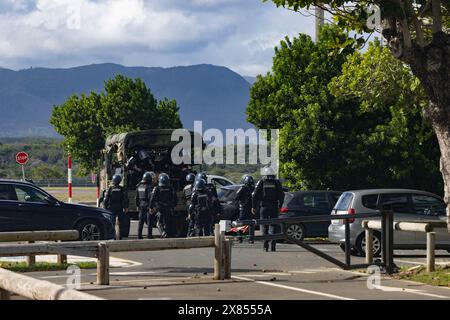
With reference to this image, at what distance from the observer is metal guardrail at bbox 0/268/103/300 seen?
21.0 feet

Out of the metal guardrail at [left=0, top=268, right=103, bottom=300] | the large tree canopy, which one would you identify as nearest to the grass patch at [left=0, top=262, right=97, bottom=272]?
the metal guardrail at [left=0, top=268, right=103, bottom=300]

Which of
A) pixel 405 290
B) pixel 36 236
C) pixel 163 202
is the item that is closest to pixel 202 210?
pixel 163 202

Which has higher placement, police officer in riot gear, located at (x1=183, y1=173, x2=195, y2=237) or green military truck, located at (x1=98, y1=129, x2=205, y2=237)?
green military truck, located at (x1=98, y1=129, x2=205, y2=237)

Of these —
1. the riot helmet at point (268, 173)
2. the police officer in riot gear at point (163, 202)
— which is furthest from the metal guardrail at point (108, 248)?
the police officer in riot gear at point (163, 202)

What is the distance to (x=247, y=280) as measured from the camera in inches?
573

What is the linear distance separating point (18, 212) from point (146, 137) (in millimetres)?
7457

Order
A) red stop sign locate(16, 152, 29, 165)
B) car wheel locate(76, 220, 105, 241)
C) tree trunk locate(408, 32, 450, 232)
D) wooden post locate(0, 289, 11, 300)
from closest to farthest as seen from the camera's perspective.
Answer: wooden post locate(0, 289, 11, 300), tree trunk locate(408, 32, 450, 232), car wheel locate(76, 220, 105, 241), red stop sign locate(16, 152, 29, 165)

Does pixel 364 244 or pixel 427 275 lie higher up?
pixel 364 244

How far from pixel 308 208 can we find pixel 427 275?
9.33m

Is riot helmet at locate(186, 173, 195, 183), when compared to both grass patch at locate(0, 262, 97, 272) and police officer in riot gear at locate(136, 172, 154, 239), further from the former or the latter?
grass patch at locate(0, 262, 97, 272)

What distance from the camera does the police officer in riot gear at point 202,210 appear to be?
2305cm

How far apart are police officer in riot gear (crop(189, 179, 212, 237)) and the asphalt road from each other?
2.88 metres

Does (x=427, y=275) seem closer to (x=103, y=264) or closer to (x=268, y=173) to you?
(x=103, y=264)

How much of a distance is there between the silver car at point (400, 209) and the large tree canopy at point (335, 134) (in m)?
6.68
